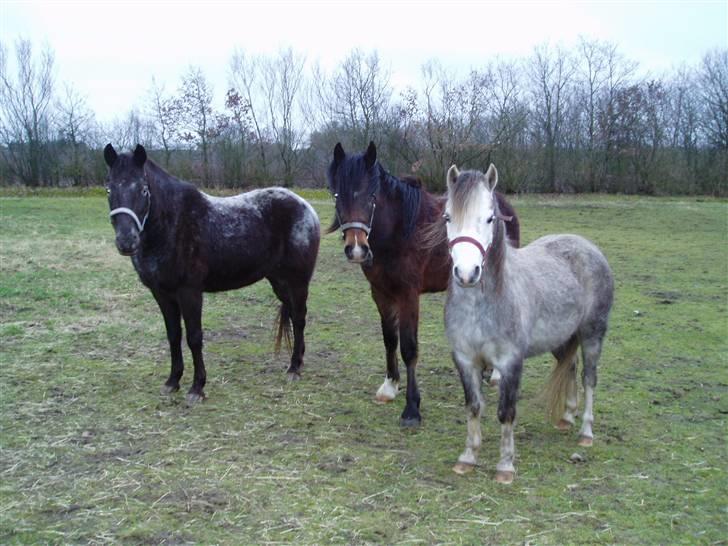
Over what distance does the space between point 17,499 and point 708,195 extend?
3089 centimetres

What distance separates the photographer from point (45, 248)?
1162 cm

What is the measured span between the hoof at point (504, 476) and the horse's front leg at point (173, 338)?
2.87m

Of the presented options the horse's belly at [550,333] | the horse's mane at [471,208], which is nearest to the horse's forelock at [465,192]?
the horse's mane at [471,208]

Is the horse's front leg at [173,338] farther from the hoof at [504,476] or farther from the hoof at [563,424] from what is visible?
the hoof at [563,424]

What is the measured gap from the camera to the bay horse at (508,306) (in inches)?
128

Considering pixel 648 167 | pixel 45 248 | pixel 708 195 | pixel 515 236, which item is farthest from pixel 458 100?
pixel 515 236

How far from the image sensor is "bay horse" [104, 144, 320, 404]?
4453 mm

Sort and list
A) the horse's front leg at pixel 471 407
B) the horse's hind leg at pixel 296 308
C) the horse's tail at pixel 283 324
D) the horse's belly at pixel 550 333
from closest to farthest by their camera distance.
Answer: the horse's front leg at pixel 471 407 < the horse's belly at pixel 550 333 < the horse's hind leg at pixel 296 308 < the horse's tail at pixel 283 324

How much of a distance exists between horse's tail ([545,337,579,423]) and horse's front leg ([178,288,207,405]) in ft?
9.04

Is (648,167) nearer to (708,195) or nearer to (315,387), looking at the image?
(708,195)

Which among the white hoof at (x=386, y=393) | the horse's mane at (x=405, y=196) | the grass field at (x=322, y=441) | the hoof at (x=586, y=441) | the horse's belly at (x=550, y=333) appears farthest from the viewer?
the white hoof at (x=386, y=393)

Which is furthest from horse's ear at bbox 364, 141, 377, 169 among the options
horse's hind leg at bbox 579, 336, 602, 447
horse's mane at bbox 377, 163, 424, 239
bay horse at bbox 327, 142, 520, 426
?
horse's hind leg at bbox 579, 336, 602, 447

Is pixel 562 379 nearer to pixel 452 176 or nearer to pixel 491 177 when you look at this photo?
pixel 491 177

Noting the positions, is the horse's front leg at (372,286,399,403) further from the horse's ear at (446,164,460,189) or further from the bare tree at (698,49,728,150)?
the bare tree at (698,49,728,150)
